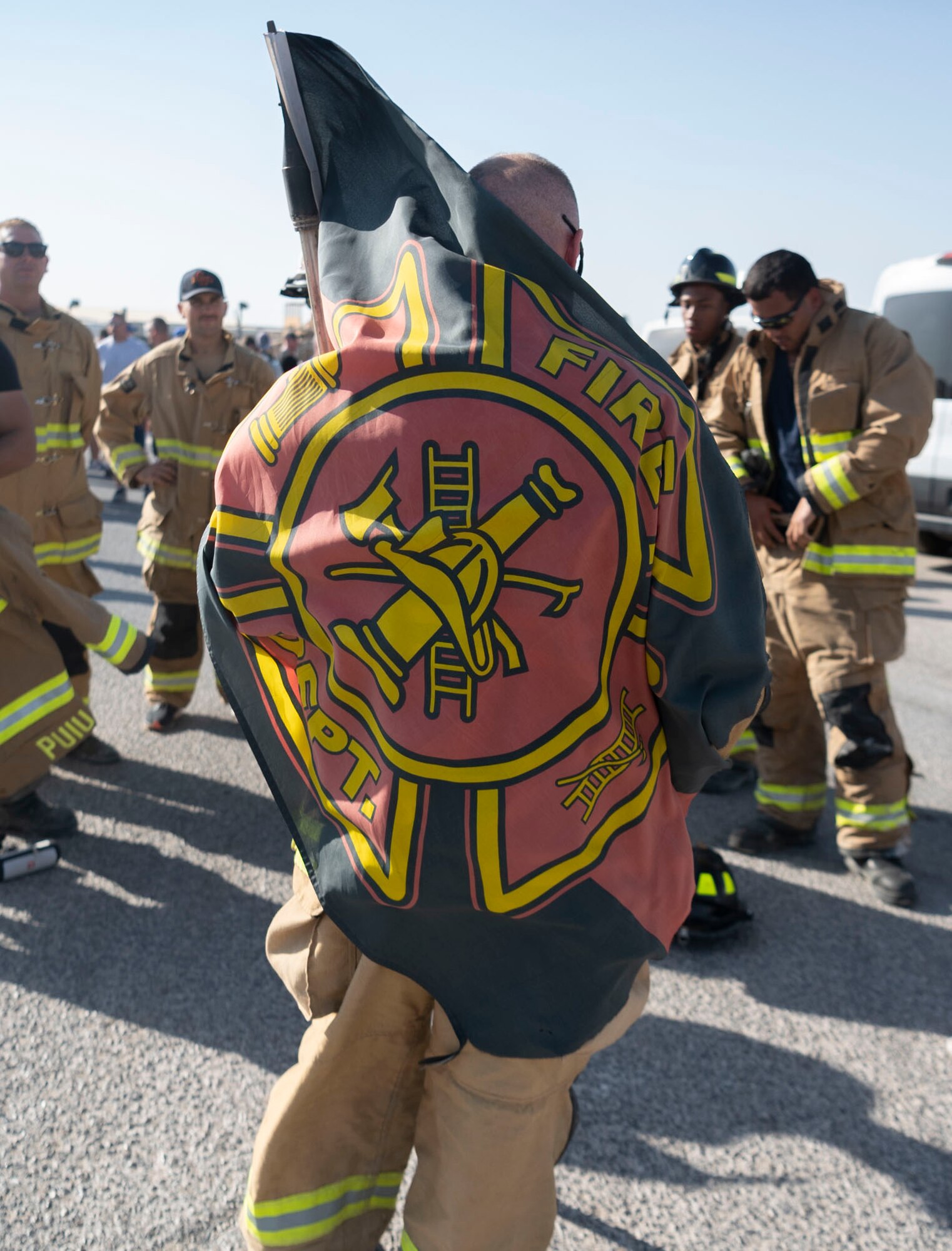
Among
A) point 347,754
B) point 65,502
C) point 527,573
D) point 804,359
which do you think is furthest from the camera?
point 65,502

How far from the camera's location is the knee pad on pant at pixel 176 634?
16.7 ft

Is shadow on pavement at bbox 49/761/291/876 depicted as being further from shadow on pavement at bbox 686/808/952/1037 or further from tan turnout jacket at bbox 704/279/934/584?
tan turnout jacket at bbox 704/279/934/584

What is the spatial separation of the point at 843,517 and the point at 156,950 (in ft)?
9.43

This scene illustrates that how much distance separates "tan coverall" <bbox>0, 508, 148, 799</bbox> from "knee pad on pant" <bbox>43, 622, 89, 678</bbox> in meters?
0.04

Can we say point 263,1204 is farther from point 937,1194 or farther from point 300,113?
point 300,113

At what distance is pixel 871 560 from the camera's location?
150 inches

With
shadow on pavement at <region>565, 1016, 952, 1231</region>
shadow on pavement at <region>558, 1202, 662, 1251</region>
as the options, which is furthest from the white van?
shadow on pavement at <region>558, 1202, 662, 1251</region>

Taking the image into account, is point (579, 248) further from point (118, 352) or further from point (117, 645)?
point (118, 352)

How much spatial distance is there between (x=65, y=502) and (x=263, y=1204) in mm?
3729

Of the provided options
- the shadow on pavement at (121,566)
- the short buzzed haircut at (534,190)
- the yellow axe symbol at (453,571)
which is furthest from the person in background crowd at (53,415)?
the shadow on pavement at (121,566)

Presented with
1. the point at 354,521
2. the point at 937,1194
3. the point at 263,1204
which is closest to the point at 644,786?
the point at 354,521

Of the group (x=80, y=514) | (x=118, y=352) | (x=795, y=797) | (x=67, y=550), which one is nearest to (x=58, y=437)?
(x=80, y=514)

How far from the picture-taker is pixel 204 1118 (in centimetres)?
252

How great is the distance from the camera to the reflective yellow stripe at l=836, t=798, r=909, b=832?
3.82 meters
